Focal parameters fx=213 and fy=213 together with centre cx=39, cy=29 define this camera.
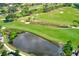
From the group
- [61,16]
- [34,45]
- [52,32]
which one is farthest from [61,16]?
[34,45]

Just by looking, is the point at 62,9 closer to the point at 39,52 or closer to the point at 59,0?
the point at 59,0

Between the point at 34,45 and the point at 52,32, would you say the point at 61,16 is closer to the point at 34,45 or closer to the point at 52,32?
the point at 52,32

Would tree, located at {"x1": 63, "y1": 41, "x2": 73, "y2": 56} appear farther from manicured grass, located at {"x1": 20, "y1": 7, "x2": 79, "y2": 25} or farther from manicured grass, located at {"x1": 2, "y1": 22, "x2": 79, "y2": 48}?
manicured grass, located at {"x1": 20, "y1": 7, "x2": 79, "y2": 25}

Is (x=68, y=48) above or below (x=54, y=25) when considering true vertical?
below

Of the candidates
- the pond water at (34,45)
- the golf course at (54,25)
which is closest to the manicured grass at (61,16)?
the golf course at (54,25)

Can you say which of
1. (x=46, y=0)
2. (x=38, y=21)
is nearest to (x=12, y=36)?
(x=38, y=21)

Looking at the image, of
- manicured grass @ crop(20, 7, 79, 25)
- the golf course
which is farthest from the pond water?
manicured grass @ crop(20, 7, 79, 25)

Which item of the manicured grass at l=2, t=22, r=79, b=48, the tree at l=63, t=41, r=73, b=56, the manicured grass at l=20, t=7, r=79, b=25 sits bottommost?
the tree at l=63, t=41, r=73, b=56

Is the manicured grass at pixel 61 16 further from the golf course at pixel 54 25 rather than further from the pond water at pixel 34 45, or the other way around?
the pond water at pixel 34 45
